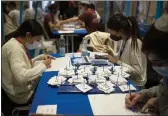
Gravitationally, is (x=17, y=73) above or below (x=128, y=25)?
below

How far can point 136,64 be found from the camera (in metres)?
2.04

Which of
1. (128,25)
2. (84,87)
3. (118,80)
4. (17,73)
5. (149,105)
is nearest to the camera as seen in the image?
(149,105)

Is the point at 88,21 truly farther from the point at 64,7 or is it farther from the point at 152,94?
the point at 152,94

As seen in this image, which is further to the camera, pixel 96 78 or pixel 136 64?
pixel 136 64

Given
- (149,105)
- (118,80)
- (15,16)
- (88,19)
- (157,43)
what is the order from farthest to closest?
(15,16) → (88,19) → (118,80) → (149,105) → (157,43)

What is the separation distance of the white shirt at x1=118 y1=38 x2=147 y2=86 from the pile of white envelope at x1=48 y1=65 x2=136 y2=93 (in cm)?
14

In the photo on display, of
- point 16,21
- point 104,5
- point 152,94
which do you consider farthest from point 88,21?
point 152,94

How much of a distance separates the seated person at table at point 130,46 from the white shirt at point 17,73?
71 centimetres

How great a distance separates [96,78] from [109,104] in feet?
1.18

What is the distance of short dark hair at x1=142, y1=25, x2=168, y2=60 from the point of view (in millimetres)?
1020

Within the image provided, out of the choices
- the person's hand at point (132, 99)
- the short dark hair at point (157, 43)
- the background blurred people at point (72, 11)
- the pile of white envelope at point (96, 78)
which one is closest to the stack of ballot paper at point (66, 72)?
the pile of white envelope at point (96, 78)

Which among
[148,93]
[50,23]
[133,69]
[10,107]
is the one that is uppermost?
[148,93]

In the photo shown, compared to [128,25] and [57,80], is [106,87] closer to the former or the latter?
[57,80]

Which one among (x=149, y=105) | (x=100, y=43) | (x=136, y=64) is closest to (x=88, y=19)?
(x=100, y=43)
